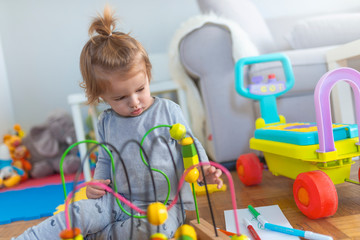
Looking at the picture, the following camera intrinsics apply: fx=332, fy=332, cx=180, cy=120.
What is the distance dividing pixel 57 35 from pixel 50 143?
Answer: 2.75 ft

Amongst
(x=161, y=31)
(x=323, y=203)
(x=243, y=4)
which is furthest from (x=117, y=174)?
(x=161, y=31)

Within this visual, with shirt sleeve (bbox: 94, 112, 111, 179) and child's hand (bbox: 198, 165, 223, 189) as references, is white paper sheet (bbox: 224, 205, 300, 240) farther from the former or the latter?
shirt sleeve (bbox: 94, 112, 111, 179)

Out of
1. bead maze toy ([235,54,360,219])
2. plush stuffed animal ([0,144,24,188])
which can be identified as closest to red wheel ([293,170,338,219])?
bead maze toy ([235,54,360,219])

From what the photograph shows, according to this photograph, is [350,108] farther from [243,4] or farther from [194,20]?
[243,4]

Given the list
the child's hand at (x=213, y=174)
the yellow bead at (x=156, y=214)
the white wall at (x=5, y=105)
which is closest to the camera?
the yellow bead at (x=156, y=214)

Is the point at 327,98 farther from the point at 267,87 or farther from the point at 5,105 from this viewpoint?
the point at 5,105

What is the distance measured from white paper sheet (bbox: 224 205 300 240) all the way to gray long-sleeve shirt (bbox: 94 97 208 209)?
13 centimetres

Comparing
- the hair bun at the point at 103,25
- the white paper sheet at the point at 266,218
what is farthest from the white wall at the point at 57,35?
the white paper sheet at the point at 266,218

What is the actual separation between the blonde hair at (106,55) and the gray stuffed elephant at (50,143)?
129cm

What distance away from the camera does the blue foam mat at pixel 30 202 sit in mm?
1170

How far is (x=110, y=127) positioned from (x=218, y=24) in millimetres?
732

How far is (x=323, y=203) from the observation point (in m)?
0.77

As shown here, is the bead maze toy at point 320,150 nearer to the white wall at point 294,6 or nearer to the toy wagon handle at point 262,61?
the toy wagon handle at point 262,61

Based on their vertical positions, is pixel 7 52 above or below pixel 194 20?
above
